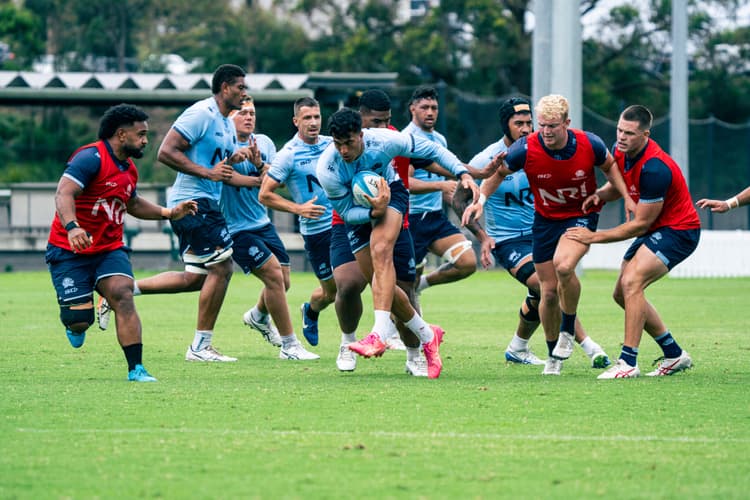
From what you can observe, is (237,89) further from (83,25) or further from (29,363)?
(83,25)

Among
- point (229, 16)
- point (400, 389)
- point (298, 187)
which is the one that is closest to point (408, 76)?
point (229, 16)

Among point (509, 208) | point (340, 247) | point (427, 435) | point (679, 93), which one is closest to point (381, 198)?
point (340, 247)

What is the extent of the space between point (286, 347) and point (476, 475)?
19.0 feet

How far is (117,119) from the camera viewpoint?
9.38 m

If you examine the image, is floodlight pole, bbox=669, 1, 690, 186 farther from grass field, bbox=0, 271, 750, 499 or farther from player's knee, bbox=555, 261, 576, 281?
player's knee, bbox=555, 261, 576, 281

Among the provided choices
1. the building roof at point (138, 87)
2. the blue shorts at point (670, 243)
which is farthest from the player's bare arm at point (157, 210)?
the building roof at point (138, 87)

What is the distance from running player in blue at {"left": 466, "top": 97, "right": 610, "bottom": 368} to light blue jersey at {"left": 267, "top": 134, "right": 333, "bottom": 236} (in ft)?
4.60

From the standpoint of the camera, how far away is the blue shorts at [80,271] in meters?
9.41

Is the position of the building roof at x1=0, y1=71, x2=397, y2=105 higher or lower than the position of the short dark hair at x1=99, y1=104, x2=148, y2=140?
higher

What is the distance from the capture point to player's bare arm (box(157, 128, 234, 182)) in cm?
1079

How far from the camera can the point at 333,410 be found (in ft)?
25.8

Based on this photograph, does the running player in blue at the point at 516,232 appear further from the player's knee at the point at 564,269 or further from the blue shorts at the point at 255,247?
the blue shorts at the point at 255,247

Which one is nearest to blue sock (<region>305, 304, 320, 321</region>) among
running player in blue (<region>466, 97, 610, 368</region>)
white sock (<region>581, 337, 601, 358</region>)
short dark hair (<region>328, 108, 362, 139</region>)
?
running player in blue (<region>466, 97, 610, 368</region>)

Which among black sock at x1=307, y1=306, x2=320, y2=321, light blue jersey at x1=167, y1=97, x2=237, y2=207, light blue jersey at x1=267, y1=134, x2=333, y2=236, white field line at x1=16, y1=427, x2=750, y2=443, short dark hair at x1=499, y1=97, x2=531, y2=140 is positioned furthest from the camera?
black sock at x1=307, y1=306, x2=320, y2=321
